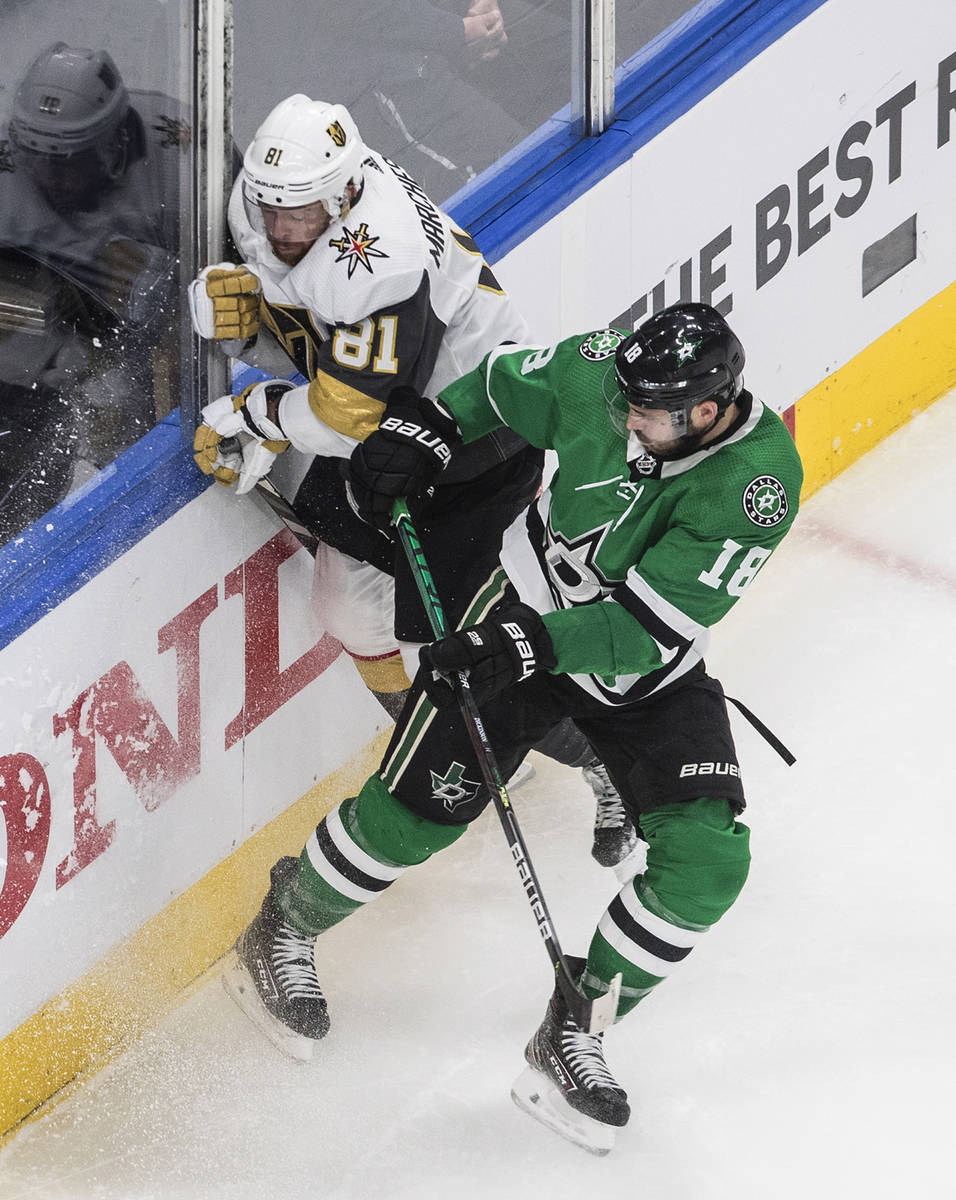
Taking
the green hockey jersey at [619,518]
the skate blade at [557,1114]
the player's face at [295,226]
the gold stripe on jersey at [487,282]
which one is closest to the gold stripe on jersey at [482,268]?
the gold stripe on jersey at [487,282]

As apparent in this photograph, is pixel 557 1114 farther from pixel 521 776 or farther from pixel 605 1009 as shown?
pixel 521 776

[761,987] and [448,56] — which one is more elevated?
[448,56]

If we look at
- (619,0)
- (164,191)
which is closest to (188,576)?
(164,191)

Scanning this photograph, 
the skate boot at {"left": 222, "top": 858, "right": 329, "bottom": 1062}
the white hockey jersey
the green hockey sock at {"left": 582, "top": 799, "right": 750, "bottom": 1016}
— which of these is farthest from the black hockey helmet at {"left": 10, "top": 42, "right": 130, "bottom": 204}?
the green hockey sock at {"left": 582, "top": 799, "right": 750, "bottom": 1016}

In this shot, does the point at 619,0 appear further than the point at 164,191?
Yes

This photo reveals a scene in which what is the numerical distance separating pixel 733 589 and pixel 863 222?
76.1 inches

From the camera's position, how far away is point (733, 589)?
2.61 m

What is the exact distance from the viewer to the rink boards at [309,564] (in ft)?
9.39

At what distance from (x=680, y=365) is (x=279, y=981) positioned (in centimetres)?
123

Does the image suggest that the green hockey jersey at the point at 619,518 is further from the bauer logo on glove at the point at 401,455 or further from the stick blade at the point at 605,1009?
the stick blade at the point at 605,1009

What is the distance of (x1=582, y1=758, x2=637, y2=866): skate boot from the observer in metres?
3.38

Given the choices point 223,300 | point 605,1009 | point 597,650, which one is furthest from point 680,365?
point 605,1009

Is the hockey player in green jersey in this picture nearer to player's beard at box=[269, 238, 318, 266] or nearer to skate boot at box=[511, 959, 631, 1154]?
skate boot at box=[511, 959, 631, 1154]

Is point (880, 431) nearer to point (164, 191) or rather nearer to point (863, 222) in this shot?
point (863, 222)
